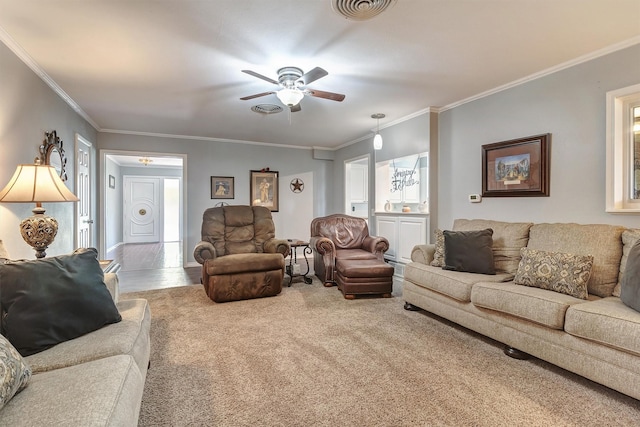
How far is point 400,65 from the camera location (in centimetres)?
303

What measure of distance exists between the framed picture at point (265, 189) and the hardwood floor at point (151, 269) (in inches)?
70.9

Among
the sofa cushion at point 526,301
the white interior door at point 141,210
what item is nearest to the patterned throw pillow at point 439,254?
the sofa cushion at point 526,301

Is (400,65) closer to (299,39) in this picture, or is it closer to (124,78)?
(299,39)

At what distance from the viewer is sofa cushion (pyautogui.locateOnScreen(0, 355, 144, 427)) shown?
3.15ft

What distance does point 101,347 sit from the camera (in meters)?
1.45

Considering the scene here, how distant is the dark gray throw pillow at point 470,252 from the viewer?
117 inches

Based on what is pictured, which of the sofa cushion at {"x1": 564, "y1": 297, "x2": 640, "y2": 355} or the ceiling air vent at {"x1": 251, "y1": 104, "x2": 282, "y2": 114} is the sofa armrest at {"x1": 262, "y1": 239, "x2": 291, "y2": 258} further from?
the sofa cushion at {"x1": 564, "y1": 297, "x2": 640, "y2": 355}

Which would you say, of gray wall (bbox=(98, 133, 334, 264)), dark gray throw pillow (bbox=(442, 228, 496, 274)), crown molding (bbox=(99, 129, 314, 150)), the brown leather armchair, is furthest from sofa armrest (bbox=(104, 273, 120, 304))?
crown molding (bbox=(99, 129, 314, 150))

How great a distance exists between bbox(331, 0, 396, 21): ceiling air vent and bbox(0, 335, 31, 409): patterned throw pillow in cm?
238

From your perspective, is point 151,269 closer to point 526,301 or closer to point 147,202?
point 147,202

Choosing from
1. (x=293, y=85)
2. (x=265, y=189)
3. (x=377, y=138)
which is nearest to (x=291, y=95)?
(x=293, y=85)

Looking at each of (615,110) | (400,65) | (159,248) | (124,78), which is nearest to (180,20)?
(124,78)

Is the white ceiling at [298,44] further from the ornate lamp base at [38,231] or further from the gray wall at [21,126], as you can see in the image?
the ornate lamp base at [38,231]

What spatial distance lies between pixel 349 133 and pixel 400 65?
9.35 ft
